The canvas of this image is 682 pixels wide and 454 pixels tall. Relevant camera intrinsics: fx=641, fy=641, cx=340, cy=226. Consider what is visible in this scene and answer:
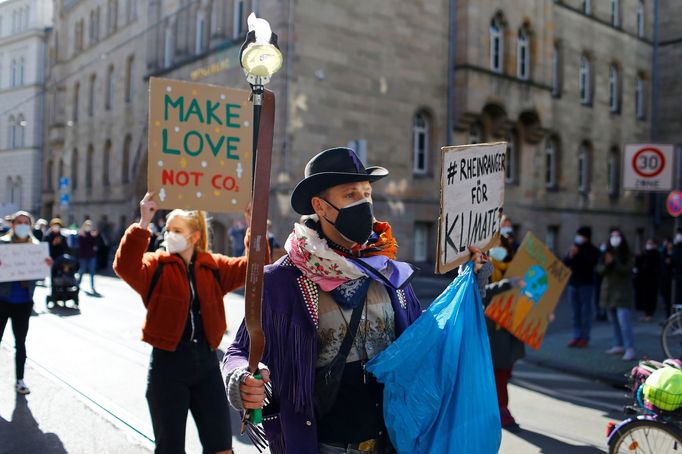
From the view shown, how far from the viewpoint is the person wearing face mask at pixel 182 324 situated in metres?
3.65

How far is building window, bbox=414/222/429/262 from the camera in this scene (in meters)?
22.9

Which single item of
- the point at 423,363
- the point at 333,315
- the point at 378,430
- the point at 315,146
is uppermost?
the point at 315,146

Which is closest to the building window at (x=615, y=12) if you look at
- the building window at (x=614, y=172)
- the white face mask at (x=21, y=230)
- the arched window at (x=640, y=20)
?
the arched window at (x=640, y=20)

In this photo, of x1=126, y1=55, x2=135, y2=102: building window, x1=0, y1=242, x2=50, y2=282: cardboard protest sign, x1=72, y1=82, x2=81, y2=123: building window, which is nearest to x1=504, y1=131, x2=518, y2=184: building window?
x1=126, y1=55, x2=135, y2=102: building window

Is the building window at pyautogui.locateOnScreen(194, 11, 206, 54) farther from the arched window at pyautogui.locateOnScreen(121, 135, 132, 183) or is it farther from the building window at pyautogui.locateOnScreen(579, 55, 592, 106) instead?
the building window at pyautogui.locateOnScreen(579, 55, 592, 106)

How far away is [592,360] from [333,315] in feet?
25.2

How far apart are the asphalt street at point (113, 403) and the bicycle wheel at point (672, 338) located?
1.46 meters

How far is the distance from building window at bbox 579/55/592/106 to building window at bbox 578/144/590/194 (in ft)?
7.22

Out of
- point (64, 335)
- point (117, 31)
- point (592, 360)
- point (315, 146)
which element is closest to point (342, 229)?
point (592, 360)

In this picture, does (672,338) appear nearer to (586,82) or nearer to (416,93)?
(416,93)

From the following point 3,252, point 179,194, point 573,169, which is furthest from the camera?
point 573,169

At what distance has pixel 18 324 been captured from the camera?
6.57 metres

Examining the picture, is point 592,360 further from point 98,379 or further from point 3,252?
point 3,252

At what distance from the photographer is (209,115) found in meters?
3.51
